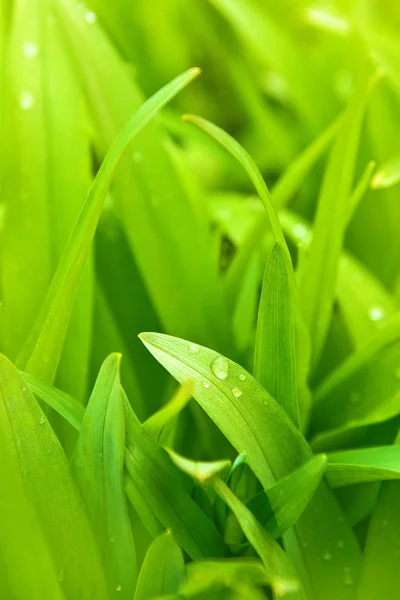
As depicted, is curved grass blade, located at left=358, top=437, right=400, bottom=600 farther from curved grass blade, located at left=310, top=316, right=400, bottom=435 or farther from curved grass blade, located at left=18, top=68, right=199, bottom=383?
curved grass blade, located at left=18, top=68, right=199, bottom=383

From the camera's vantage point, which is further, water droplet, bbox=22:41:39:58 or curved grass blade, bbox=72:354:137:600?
water droplet, bbox=22:41:39:58

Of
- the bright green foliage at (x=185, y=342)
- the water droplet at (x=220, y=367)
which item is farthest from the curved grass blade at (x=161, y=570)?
the water droplet at (x=220, y=367)

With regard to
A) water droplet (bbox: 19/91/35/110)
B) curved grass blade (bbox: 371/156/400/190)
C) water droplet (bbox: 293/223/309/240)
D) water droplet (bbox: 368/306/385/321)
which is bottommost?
water droplet (bbox: 368/306/385/321)

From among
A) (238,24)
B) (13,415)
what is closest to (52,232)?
(13,415)

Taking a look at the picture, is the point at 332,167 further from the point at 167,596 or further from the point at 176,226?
the point at 167,596

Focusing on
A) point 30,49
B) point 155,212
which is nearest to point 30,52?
point 30,49

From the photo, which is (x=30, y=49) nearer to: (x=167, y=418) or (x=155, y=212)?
(x=155, y=212)

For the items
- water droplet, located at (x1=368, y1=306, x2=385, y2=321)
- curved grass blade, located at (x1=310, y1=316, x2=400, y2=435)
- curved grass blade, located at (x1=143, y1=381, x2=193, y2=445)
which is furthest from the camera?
water droplet, located at (x1=368, y1=306, x2=385, y2=321)

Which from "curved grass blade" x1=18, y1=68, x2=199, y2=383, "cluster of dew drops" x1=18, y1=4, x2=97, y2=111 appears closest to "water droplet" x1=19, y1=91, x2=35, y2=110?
"cluster of dew drops" x1=18, y1=4, x2=97, y2=111
